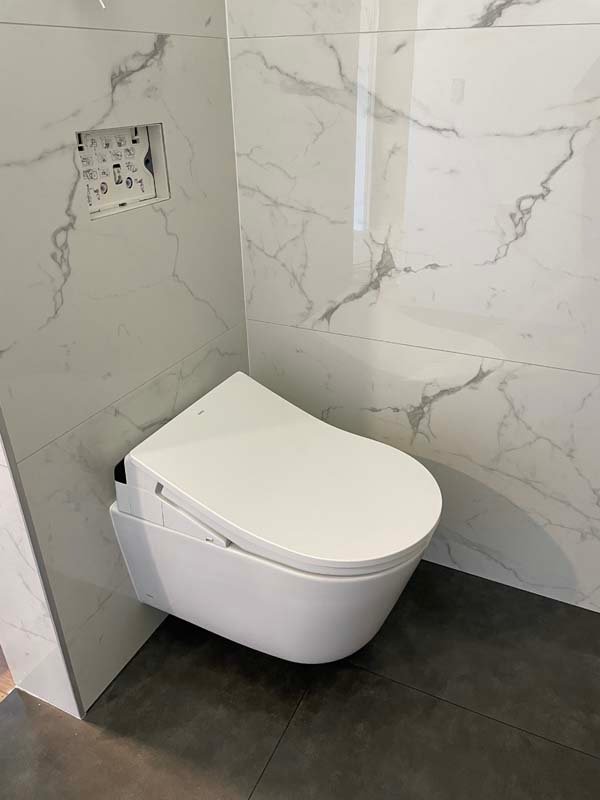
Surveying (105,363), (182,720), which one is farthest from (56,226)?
(182,720)

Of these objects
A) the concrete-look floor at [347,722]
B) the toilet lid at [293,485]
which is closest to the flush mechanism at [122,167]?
the toilet lid at [293,485]

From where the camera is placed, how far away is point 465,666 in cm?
137

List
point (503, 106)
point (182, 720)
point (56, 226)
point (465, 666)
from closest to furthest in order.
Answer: point (56, 226)
point (503, 106)
point (182, 720)
point (465, 666)

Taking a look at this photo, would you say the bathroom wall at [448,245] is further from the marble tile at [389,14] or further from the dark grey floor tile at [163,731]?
the dark grey floor tile at [163,731]

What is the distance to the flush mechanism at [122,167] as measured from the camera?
1096 millimetres

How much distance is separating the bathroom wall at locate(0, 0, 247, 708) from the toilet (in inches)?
3.4

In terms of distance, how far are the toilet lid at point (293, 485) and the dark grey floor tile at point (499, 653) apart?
44 cm

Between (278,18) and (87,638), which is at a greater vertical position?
(278,18)

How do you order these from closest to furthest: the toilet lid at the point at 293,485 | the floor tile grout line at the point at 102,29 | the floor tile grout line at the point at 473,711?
1. the floor tile grout line at the point at 102,29
2. the toilet lid at the point at 293,485
3. the floor tile grout line at the point at 473,711

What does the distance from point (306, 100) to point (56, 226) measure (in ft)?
1.98

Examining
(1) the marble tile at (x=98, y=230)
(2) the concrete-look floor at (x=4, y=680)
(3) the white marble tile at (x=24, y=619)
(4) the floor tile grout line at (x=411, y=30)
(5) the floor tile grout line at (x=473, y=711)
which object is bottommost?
(2) the concrete-look floor at (x=4, y=680)

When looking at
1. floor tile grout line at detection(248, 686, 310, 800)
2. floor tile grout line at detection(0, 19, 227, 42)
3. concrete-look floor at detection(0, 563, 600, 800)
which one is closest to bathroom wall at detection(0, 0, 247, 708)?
floor tile grout line at detection(0, 19, 227, 42)

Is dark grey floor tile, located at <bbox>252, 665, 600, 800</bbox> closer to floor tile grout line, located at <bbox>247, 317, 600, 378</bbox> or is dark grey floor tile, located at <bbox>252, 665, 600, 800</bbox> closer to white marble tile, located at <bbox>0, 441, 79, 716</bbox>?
white marble tile, located at <bbox>0, 441, 79, 716</bbox>

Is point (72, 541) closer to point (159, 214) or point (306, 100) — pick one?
point (159, 214)
